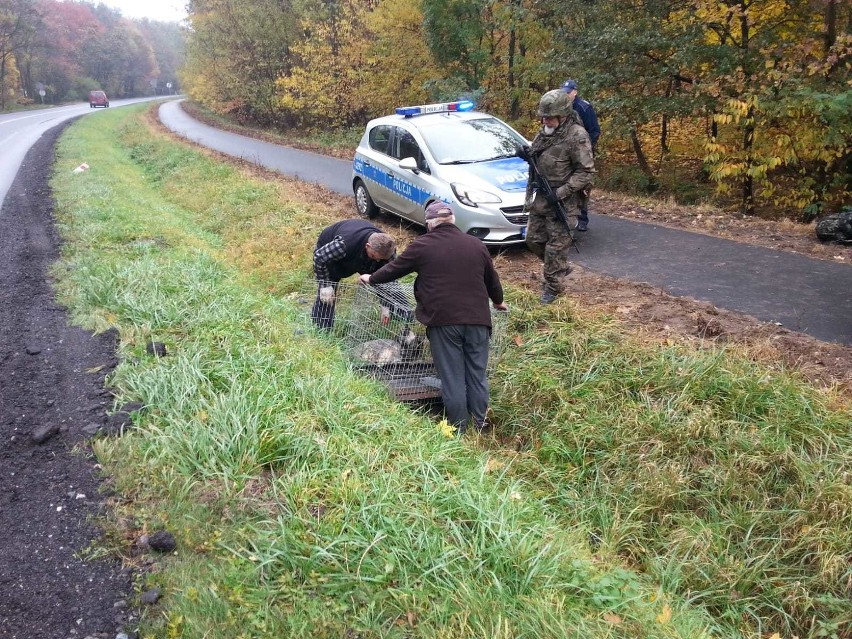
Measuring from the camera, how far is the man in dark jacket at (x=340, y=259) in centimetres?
515

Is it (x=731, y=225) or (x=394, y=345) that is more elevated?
(x=731, y=225)

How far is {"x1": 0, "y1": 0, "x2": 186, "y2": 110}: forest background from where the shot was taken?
5338 cm

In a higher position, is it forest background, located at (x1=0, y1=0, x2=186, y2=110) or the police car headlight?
forest background, located at (x1=0, y1=0, x2=186, y2=110)

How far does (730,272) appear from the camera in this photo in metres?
6.87

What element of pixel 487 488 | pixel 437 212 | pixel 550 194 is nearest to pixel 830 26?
pixel 550 194

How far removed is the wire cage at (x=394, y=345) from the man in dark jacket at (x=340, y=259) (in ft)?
0.39

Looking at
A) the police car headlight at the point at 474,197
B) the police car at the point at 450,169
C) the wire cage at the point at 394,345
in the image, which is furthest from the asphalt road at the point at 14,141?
the wire cage at the point at 394,345

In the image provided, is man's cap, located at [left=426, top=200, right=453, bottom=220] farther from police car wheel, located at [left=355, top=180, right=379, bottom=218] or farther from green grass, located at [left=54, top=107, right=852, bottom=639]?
police car wheel, located at [left=355, top=180, right=379, bottom=218]

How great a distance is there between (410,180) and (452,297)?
16.0ft

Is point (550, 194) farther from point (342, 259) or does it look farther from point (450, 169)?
point (450, 169)

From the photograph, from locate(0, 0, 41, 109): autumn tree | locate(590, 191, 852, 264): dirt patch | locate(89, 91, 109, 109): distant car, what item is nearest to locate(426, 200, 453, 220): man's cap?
locate(590, 191, 852, 264): dirt patch

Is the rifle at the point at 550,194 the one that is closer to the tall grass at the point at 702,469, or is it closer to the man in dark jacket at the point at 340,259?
the tall grass at the point at 702,469

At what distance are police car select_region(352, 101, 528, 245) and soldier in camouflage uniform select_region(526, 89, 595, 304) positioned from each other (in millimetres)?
1376

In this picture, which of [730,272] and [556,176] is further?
[730,272]
